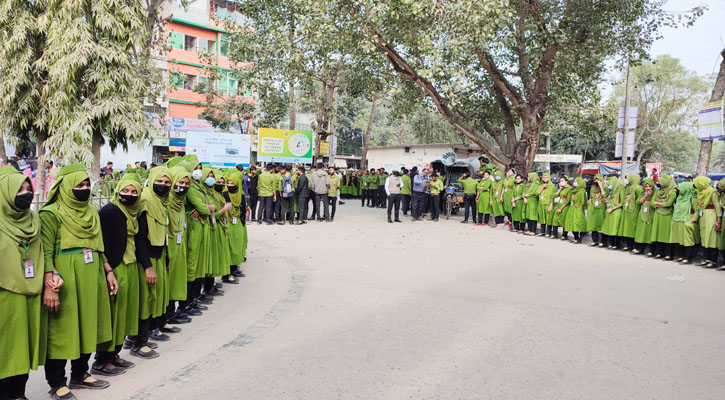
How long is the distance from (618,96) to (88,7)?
38.9 metres

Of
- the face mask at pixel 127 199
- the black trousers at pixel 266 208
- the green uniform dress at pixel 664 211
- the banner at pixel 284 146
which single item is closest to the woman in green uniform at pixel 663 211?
the green uniform dress at pixel 664 211

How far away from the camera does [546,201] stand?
1380 centimetres

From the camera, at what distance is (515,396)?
3.88 m

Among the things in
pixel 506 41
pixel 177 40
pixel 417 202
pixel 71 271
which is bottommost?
pixel 417 202

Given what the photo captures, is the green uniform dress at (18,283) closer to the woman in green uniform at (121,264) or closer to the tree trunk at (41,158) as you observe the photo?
the woman in green uniform at (121,264)

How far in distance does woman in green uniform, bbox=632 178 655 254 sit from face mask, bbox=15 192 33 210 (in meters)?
11.0

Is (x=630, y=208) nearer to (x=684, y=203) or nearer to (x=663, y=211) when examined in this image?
(x=663, y=211)

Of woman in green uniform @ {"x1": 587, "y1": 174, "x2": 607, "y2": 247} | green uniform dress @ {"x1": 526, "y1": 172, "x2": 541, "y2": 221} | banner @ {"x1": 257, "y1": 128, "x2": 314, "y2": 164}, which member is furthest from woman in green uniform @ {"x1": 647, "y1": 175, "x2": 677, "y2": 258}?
banner @ {"x1": 257, "y1": 128, "x2": 314, "y2": 164}

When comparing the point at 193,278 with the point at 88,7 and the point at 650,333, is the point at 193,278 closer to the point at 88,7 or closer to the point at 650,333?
the point at 650,333

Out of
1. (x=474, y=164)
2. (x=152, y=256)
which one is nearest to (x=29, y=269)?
(x=152, y=256)

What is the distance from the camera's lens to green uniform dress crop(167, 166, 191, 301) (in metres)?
5.10

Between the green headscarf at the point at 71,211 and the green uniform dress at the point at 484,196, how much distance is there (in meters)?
13.4

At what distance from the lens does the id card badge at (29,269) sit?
3.33 meters

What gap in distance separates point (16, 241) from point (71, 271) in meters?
0.45
